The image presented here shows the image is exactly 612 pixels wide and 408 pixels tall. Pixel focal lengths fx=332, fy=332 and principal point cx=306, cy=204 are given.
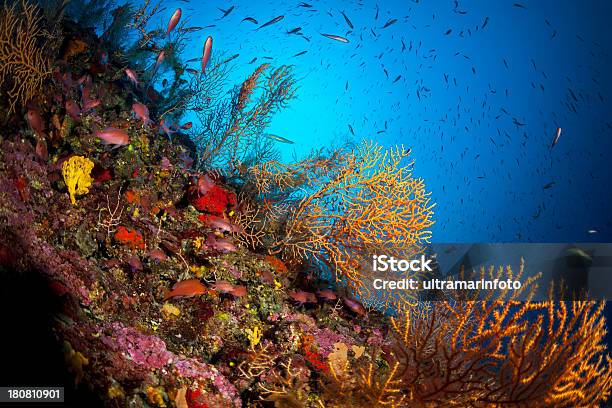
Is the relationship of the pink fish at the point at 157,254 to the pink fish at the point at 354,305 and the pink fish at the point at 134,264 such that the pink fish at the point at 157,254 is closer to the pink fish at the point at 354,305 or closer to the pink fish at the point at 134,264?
the pink fish at the point at 134,264

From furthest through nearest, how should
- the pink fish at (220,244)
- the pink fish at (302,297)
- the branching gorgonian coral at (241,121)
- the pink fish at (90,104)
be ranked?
the branching gorgonian coral at (241,121) < the pink fish at (90,104) < the pink fish at (302,297) < the pink fish at (220,244)

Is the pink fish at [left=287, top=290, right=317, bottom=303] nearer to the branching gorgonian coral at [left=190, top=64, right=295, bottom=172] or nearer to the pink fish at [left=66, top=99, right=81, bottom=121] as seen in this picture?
the branching gorgonian coral at [left=190, top=64, right=295, bottom=172]

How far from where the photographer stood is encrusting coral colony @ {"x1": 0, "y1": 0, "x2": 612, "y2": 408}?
2.70 meters

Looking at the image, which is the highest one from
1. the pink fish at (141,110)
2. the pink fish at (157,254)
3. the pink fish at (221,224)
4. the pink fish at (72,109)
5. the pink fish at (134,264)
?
the pink fish at (141,110)

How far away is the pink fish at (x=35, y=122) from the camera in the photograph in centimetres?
385

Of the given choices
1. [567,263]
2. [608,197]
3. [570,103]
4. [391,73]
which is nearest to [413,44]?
[391,73]

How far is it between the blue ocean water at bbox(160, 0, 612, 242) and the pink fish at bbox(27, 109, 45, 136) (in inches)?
171

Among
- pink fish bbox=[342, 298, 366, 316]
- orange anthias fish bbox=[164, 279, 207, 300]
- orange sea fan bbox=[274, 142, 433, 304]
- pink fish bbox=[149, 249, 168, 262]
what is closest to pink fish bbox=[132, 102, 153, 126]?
pink fish bbox=[149, 249, 168, 262]

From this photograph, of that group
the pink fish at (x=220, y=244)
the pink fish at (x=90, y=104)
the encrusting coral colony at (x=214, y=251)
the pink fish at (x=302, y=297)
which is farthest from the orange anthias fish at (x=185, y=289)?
the pink fish at (x=90, y=104)

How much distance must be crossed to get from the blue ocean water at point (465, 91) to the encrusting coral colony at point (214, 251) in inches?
104

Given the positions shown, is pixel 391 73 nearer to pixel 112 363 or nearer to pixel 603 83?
pixel 112 363

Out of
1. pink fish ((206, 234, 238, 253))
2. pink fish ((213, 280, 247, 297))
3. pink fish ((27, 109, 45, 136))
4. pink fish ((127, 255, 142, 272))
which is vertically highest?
Result: pink fish ((27, 109, 45, 136))

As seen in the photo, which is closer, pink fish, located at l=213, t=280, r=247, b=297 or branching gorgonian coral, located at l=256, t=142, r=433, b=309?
pink fish, located at l=213, t=280, r=247, b=297

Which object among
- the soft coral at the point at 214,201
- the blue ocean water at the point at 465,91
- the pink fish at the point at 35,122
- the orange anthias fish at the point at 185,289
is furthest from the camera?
the blue ocean water at the point at 465,91
